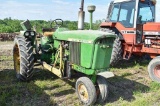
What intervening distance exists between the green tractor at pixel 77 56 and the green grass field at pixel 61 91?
32 cm

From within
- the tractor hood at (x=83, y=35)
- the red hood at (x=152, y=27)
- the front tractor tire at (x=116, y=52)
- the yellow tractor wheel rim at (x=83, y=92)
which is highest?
the red hood at (x=152, y=27)

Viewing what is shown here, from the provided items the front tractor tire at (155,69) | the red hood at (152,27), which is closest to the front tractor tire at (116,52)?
the red hood at (152,27)

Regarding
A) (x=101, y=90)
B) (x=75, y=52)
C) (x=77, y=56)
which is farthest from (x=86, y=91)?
(x=75, y=52)

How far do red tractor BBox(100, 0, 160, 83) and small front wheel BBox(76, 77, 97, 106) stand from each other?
2.80 meters

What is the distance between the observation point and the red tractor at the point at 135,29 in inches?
289

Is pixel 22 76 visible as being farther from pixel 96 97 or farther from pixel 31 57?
pixel 96 97

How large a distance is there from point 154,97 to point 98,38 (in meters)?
1.86

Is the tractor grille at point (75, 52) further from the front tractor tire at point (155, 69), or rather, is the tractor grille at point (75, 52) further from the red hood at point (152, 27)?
the red hood at point (152, 27)

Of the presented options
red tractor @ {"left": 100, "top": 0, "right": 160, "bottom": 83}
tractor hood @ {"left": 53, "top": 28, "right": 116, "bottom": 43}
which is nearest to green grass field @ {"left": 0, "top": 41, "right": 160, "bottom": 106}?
red tractor @ {"left": 100, "top": 0, "right": 160, "bottom": 83}

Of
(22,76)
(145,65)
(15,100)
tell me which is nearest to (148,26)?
(145,65)

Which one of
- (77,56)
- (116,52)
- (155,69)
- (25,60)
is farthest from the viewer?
(116,52)

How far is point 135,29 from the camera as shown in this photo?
7.62 meters

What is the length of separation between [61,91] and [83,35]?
1.46 metres

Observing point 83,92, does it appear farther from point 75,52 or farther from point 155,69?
point 155,69
